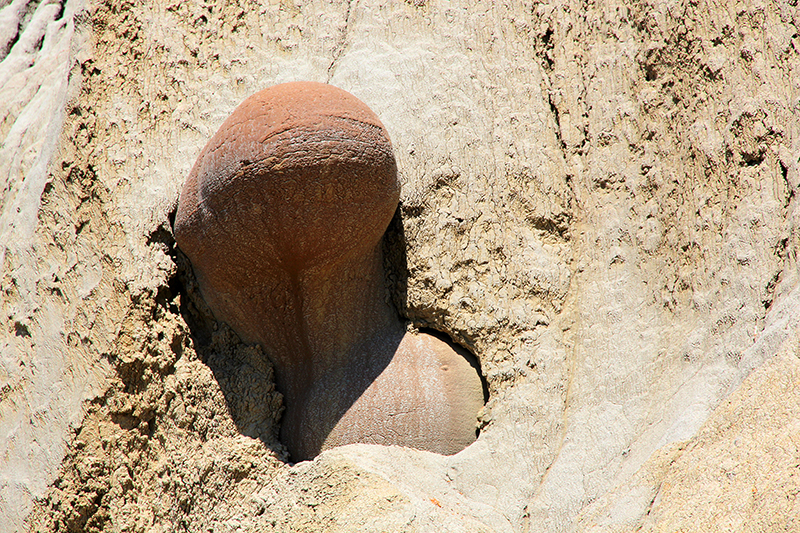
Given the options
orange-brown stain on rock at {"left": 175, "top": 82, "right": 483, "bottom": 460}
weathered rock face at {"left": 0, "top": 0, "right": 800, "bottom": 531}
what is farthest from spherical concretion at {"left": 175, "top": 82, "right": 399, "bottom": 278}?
weathered rock face at {"left": 0, "top": 0, "right": 800, "bottom": 531}

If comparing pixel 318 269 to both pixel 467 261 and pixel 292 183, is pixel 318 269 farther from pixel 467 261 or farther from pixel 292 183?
pixel 467 261

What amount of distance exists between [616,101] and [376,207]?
85cm

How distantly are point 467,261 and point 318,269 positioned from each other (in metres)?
0.45

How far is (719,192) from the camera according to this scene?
6.48ft

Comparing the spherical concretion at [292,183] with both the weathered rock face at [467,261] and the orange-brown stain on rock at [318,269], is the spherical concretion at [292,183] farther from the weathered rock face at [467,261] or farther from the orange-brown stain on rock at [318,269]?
the weathered rock face at [467,261]

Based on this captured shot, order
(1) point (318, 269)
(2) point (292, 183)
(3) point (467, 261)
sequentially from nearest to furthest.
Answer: (2) point (292, 183), (1) point (318, 269), (3) point (467, 261)

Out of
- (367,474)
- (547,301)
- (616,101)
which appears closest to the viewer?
(367,474)

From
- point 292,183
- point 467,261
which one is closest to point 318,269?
point 292,183

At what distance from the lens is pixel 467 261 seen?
221 cm

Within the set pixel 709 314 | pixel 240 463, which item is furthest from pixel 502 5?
pixel 240 463

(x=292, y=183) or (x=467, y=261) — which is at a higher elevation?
(x=292, y=183)

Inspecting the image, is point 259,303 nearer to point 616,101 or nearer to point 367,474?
point 367,474

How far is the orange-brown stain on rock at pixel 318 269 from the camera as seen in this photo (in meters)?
1.92

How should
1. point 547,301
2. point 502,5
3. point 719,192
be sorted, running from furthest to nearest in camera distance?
point 502,5, point 547,301, point 719,192
